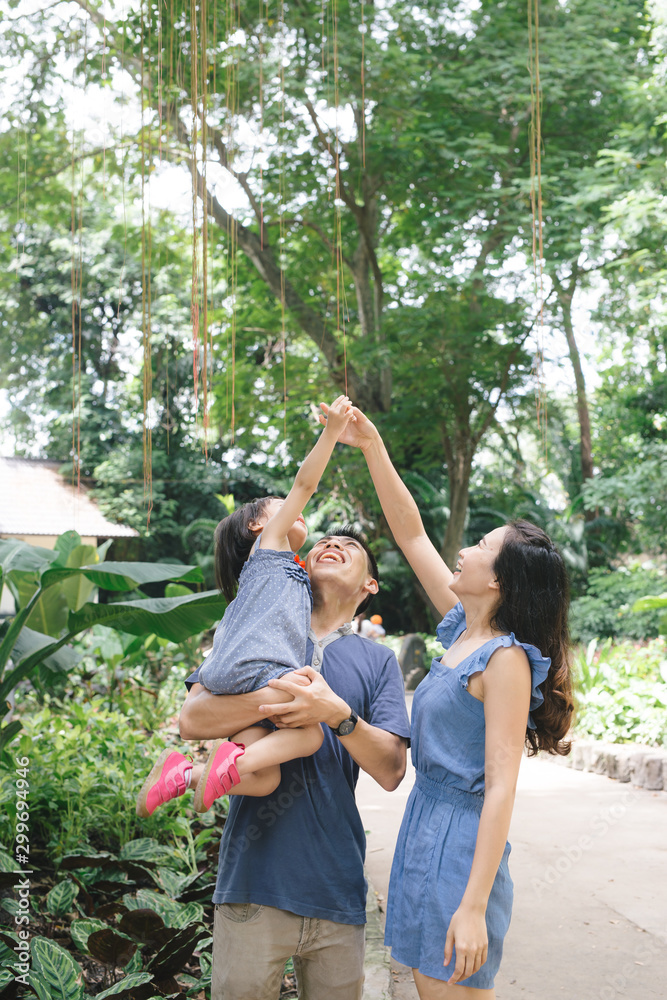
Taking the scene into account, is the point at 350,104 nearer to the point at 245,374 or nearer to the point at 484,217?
the point at 484,217

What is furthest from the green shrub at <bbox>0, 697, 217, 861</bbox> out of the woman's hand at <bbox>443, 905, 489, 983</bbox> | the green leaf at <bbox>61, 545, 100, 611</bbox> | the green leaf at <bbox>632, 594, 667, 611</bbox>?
the green leaf at <bbox>632, 594, 667, 611</bbox>

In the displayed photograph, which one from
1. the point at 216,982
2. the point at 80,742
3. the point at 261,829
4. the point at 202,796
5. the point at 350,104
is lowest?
the point at 80,742

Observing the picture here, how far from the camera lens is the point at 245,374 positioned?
9516mm

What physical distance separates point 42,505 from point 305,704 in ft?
43.9

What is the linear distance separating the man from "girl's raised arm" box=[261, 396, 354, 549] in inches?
9.9

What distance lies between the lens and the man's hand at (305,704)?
1312 mm

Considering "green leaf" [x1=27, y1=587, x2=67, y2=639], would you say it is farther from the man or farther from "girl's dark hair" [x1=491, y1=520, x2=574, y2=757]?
"girl's dark hair" [x1=491, y1=520, x2=574, y2=757]

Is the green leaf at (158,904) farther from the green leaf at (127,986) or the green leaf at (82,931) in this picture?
the green leaf at (127,986)

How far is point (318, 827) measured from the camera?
1417 mm

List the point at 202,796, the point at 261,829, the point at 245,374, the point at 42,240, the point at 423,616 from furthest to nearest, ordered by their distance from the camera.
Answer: the point at 42,240 < the point at 423,616 < the point at 245,374 < the point at 261,829 < the point at 202,796

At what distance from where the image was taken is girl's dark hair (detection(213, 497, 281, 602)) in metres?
1.70

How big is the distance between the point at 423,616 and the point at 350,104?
8314mm

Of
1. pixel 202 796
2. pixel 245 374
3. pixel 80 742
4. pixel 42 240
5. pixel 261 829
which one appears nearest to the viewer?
pixel 202 796

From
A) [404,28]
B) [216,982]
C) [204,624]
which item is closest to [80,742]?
[204,624]
